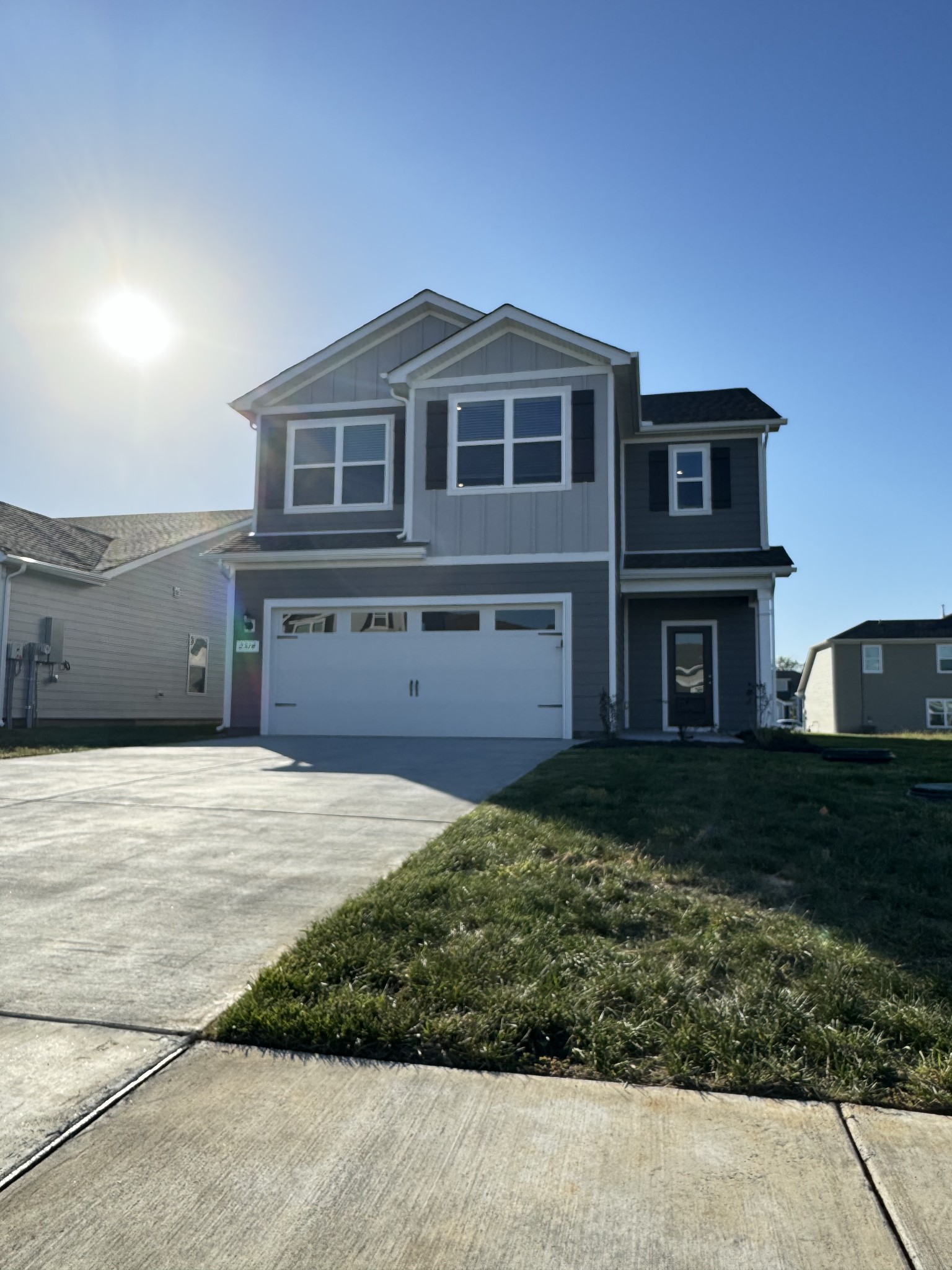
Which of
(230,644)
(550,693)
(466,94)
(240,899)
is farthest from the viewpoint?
(230,644)

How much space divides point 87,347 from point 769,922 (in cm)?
1436

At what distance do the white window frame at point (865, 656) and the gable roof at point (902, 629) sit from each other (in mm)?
433

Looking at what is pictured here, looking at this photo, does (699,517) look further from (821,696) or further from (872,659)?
(821,696)

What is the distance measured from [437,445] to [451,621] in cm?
286

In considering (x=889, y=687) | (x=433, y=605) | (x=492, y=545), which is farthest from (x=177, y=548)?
(x=889, y=687)

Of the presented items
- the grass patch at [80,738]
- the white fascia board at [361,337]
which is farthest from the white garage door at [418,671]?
the white fascia board at [361,337]

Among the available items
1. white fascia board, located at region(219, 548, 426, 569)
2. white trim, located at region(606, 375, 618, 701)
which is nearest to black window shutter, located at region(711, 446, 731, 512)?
white trim, located at region(606, 375, 618, 701)

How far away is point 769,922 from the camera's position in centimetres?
332

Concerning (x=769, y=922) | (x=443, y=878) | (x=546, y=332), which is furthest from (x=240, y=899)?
(x=546, y=332)

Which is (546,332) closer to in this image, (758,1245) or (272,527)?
(272,527)

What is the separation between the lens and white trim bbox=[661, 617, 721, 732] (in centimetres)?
1467

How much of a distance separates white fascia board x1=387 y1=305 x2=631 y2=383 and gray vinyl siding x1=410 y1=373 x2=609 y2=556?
13.7 inches

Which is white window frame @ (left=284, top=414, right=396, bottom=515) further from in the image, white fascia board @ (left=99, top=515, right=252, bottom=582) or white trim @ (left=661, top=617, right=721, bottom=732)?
white trim @ (left=661, top=617, right=721, bottom=732)

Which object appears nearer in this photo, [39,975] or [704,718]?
[39,975]
